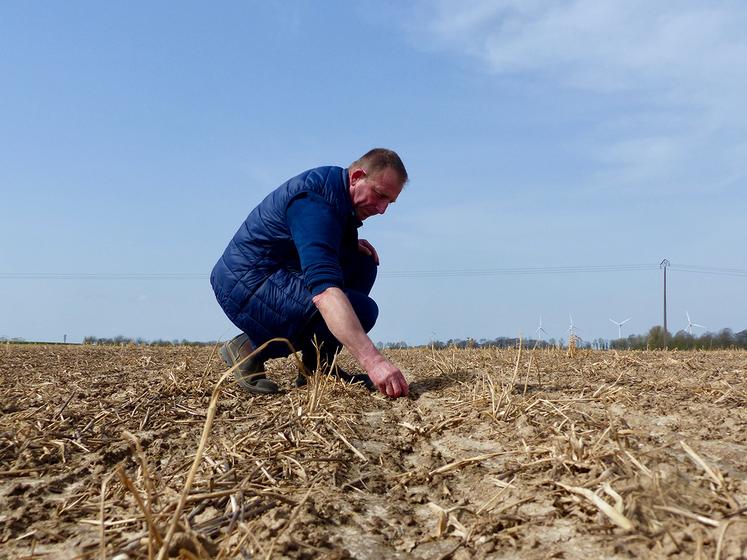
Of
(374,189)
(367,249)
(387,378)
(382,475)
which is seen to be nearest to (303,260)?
(374,189)

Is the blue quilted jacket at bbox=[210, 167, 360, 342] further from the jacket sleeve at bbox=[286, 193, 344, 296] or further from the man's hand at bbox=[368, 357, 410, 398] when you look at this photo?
the man's hand at bbox=[368, 357, 410, 398]

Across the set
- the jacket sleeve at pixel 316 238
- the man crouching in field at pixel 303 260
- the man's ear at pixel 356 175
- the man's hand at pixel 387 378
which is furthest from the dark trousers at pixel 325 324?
the man's ear at pixel 356 175

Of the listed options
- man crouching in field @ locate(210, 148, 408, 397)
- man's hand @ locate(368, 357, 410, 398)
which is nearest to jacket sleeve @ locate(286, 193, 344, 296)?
man crouching in field @ locate(210, 148, 408, 397)

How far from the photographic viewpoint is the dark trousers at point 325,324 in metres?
3.55

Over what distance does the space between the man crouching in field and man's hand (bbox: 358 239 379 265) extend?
0.14 m

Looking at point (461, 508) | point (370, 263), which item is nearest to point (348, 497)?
point (461, 508)

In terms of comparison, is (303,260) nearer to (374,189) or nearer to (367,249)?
(374,189)

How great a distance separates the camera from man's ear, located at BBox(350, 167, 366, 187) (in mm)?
3498

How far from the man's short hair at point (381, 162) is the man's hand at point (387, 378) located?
40.9 inches

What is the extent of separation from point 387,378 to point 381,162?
3.79 ft

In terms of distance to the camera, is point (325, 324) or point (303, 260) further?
point (325, 324)

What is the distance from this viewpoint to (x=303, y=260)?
Answer: 318 cm

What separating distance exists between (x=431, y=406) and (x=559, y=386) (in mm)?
789

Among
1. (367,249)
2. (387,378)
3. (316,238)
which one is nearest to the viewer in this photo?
(387,378)
